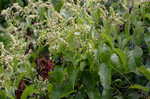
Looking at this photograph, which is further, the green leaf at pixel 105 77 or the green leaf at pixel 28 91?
the green leaf at pixel 28 91

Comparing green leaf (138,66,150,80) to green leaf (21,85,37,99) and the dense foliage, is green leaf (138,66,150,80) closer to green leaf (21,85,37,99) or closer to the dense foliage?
the dense foliage

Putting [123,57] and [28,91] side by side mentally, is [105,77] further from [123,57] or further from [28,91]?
[28,91]

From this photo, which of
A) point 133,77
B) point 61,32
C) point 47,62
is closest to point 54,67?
point 47,62

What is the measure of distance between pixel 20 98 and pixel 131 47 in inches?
25.7

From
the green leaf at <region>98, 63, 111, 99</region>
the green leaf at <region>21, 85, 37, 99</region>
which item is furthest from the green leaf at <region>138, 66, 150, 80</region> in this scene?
the green leaf at <region>21, 85, 37, 99</region>

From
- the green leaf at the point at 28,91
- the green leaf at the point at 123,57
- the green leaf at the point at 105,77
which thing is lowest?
the green leaf at the point at 28,91

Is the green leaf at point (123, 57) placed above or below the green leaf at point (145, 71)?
above

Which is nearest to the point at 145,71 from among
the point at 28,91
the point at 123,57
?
the point at 123,57

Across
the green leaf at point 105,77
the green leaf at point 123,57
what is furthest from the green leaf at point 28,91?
the green leaf at point 123,57

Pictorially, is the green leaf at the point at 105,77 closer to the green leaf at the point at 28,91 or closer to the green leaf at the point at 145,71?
the green leaf at the point at 145,71

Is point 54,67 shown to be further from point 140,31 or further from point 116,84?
point 140,31

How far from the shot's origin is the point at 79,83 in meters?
2.03

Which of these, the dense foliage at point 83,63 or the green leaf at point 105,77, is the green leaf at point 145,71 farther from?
the green leaf at point 105,77

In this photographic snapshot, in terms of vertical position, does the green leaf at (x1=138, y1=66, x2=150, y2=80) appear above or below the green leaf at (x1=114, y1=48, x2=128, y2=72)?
below
